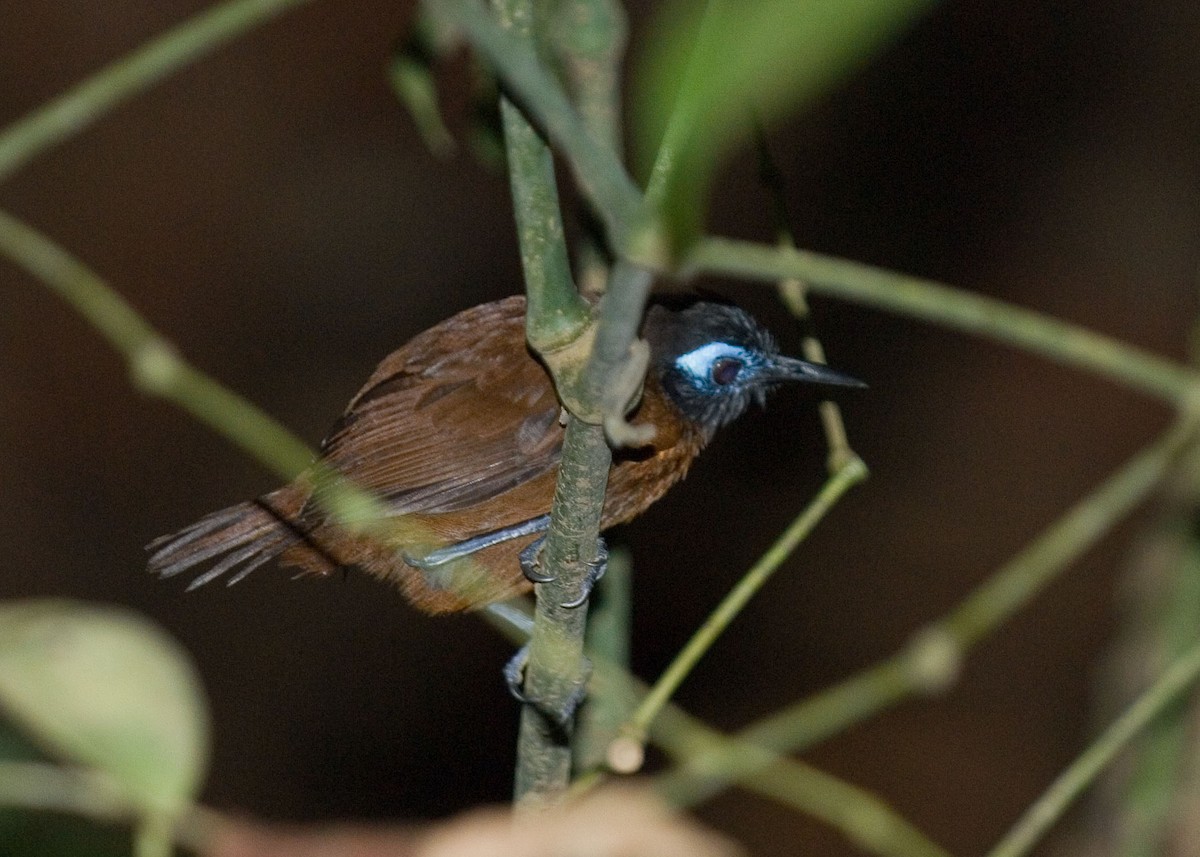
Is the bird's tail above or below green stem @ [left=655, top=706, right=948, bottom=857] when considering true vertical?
above

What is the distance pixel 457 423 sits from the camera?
10.3 feet

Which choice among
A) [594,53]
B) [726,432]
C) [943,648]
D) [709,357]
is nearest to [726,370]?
[709,357]

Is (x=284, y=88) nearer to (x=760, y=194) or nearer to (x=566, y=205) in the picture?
(x=566, y=205)

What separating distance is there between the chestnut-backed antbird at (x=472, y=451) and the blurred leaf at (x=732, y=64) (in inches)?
85.5

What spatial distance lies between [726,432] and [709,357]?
289cm

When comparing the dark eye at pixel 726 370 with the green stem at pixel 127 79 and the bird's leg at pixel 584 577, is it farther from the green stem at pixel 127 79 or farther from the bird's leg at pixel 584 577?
the green stem at pixel 127 79

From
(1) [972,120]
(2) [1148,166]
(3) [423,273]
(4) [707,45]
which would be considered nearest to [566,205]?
(3) [423,273]

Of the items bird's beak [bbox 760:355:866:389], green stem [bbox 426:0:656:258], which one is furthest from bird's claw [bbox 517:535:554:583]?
green stem [bbox 426:0:656:258]

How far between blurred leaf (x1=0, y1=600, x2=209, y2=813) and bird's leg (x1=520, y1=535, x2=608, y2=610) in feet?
2.76

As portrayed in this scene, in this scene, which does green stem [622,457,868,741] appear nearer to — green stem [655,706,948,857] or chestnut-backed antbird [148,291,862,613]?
green stem [655,706,948,857]

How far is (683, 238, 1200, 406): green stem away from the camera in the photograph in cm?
93

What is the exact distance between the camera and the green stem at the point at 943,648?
1.33m

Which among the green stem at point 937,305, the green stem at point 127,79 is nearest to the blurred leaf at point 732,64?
the green stem at point 937,305

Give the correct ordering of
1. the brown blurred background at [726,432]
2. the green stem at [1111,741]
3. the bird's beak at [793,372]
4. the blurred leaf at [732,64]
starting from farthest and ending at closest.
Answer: the brown blurred background at [726,432]
the bird's beak at [793,372]
the green stem at [1111,741]
the blurred leaf at [732,64]
